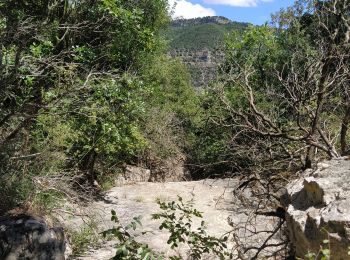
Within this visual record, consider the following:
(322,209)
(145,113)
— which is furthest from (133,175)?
(322,209)

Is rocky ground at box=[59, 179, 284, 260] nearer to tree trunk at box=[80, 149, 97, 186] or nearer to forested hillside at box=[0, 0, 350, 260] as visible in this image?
forested hillside at box=[0, 0, 350, 260]

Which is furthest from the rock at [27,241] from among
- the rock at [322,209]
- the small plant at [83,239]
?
the rock at [322,209]

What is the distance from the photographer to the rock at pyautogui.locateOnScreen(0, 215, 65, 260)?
7371 millimetres

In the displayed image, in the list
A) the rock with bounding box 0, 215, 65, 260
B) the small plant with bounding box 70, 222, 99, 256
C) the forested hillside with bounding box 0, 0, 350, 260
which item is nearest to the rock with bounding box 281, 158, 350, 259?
the forested hillside with bounding box 0, 0, 350, 260

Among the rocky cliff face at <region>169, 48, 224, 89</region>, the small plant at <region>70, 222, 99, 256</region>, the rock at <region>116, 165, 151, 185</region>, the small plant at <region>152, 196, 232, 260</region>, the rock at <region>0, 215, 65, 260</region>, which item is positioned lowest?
the small plant at <region>70, 222, 99, 256</region>

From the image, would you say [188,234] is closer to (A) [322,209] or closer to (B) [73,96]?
(A) [322,209]

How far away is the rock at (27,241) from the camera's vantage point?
7.37 meters

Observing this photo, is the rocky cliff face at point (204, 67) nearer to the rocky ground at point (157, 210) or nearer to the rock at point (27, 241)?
the rocky ground at point (157, 210)

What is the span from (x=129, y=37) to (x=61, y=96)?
6507 millimetres

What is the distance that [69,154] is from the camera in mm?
12336

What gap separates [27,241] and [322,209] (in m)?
5.20

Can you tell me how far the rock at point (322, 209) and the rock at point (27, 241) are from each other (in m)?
4.45

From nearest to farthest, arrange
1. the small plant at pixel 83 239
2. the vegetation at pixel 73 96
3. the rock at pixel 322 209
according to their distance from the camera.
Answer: the rock at pixel 322 209
the vegetation at pixel 73 96
the small plant at pixel 83 239

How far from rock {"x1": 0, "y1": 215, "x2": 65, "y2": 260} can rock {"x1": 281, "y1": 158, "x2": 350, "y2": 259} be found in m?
4.45
